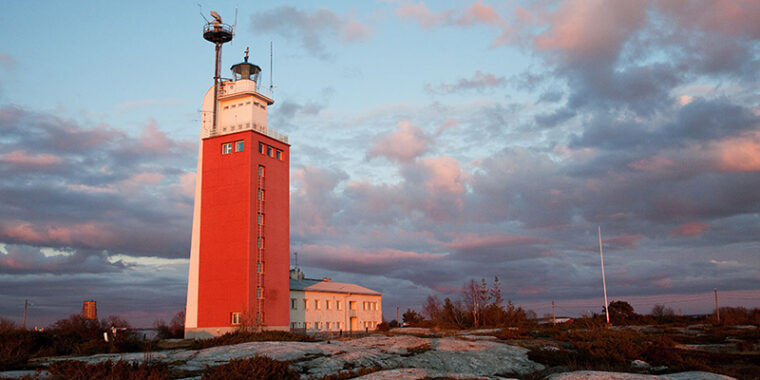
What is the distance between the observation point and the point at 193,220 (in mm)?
55656

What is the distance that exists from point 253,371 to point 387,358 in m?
9.67

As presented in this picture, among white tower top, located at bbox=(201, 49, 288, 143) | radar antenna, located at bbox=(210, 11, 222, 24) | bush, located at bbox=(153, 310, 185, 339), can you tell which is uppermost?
radar antenna, located at bbox=(210, 11, 222, 24)

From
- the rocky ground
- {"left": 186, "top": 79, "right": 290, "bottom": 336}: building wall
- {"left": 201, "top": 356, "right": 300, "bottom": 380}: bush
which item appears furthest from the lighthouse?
{"left": 201, "top": 356, "right": 300, "bottom": 380}: bush

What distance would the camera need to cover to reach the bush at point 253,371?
52.5 feet

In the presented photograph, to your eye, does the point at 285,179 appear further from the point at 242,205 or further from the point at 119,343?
the point at 119,343

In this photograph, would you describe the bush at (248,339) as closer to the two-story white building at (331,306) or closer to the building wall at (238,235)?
the building wall at (238,235)

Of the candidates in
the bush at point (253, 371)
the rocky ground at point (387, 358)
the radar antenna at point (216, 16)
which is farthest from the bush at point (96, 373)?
the radar antenna at point (216, 16)

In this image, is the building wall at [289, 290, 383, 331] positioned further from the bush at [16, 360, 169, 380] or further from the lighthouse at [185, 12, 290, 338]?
the bush at [16, 360, 169, 380]

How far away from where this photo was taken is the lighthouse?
169 ft

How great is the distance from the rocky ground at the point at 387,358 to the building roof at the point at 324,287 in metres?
35.6

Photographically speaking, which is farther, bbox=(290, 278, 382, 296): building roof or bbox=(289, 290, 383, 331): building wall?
bbox=(290, 278, 382, 296): building roof

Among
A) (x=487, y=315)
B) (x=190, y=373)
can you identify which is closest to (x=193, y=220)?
(x=190, y=373)

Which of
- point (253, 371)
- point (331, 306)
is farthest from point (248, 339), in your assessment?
point (331, 306)

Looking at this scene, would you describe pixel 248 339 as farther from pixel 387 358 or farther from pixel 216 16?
pixel 216 16
